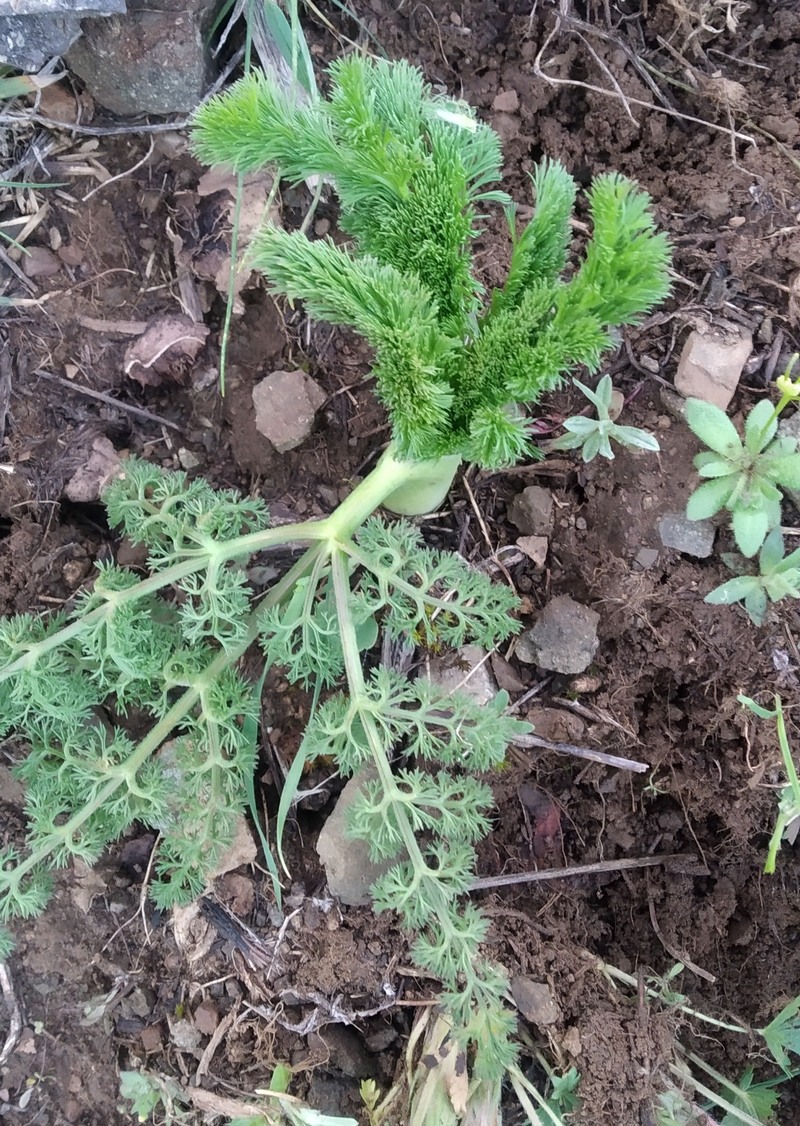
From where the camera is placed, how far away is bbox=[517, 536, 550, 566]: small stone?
7.78 feet

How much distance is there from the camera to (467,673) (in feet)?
7.59

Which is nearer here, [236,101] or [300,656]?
[236,101]

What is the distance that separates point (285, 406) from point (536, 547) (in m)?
0.81

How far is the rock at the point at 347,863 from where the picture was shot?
2195 millimetres

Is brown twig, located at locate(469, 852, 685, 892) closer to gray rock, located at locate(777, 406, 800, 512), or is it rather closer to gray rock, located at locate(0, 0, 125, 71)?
gray rock, located at locate(777, 406, 800, 512)

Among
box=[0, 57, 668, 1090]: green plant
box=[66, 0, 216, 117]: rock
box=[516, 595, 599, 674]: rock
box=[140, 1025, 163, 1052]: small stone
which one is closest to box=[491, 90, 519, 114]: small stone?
box=[0, 57, 668, 1090]: green plant

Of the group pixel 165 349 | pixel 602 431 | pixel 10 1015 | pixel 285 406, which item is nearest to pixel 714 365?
pixel 602 431

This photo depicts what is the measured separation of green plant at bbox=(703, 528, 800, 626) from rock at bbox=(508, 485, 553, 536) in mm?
473

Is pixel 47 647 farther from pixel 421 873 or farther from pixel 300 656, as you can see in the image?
pixel 421 873

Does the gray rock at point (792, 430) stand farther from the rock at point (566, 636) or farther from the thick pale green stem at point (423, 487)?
the thick pale green stem at point (423, 487)

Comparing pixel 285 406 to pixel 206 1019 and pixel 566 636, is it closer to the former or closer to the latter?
pixel 566 636

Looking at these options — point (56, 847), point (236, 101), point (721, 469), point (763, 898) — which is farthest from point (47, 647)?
point (763, 898)

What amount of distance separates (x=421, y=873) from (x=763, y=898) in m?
1.00

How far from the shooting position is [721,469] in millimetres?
2150
